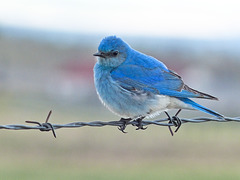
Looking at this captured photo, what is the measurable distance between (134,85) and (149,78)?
0.74 feet

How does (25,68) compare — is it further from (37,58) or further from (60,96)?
(60,96)

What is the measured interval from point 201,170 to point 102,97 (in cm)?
1062

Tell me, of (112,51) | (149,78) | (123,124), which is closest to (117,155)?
(112,51)

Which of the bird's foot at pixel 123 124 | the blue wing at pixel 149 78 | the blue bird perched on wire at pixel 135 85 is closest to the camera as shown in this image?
the bird's foot at pixel 123 124

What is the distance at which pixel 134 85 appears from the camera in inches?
286

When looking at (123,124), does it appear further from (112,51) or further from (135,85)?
(112,51)

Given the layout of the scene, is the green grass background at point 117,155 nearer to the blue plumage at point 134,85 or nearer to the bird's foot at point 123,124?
the blue plumage at point 134,85

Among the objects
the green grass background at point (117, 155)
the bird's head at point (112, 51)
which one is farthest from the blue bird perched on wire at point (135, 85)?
the green grass background at point (117, 155)

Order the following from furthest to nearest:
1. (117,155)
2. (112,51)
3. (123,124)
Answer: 1. (117,155)
2. (112,51)
3. (123,124)

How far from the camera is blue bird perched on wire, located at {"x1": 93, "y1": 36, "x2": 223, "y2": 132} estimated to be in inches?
279

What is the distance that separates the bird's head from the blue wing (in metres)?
0.12

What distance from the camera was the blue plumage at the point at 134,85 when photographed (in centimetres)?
708

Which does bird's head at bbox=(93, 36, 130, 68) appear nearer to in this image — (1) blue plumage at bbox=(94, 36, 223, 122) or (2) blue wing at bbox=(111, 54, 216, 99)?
(1) blue plumage at bbox=(94, 36, 223, 122)

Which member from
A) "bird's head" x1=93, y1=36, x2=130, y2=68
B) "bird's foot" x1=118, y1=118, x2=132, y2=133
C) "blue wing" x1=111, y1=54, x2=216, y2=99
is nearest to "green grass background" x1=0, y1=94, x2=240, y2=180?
"bird's head" x1=93, y1=36, x2=130, y2=68
